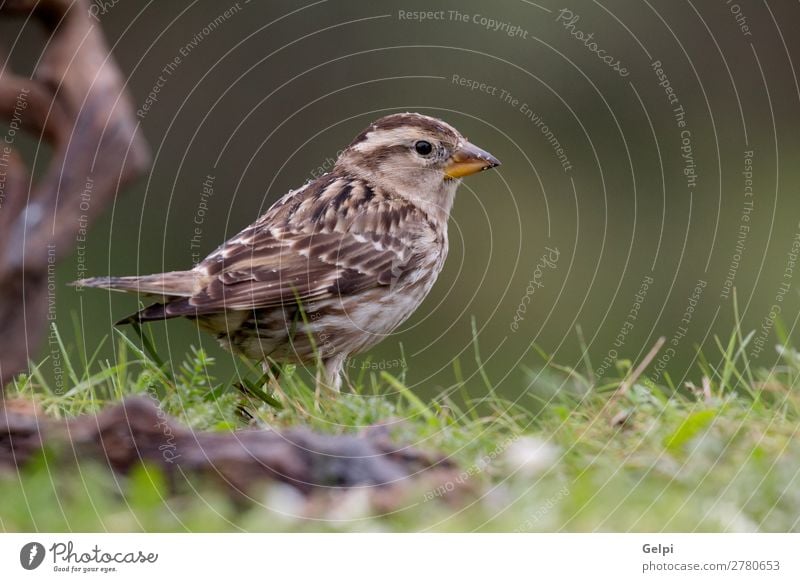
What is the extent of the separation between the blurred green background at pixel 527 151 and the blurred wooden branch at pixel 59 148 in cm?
428

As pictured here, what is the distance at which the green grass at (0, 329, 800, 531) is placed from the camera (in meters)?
3.30

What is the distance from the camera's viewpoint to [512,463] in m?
3.82

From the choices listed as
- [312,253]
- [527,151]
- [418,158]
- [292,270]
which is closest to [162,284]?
[292,270]

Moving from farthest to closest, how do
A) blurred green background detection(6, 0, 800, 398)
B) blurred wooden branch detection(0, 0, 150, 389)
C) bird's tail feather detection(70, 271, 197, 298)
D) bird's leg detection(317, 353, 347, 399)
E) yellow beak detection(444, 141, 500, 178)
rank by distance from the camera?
blurred green background detection(6, 0, 800, 398) < yellow beak detection(444, 141, 500, 178) < bird's leg detection(317, 353, 347, 399) < bird's tail feather detection(70, 271, 197, 298) < blurred wooden branch detection(0, 0, 150, 389)

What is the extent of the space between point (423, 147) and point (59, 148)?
1975 millimetres

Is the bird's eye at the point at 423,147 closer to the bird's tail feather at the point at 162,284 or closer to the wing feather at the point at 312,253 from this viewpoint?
the wing feather at the point at 312,253

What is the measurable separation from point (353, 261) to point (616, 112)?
541 cm

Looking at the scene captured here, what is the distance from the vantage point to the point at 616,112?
10156 mm

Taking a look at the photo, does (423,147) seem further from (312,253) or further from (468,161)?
(312,253)

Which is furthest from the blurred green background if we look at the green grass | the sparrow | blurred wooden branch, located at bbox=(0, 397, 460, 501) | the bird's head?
blurred wooden branch, located at bbox=(0, 397, 460, 501)

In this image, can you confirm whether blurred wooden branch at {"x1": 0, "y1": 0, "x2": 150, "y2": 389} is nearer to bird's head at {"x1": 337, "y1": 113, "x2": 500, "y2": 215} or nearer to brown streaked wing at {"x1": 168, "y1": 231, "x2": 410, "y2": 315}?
brown streaked wing at {"x1": 168, "y1": 231, "x2": 410, "y2": 315}

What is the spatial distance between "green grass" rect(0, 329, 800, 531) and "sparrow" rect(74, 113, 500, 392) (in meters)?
0.29

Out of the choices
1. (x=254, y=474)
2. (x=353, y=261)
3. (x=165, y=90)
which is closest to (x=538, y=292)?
(x=165, y=90)

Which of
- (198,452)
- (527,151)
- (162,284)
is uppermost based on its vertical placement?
(527,151)
